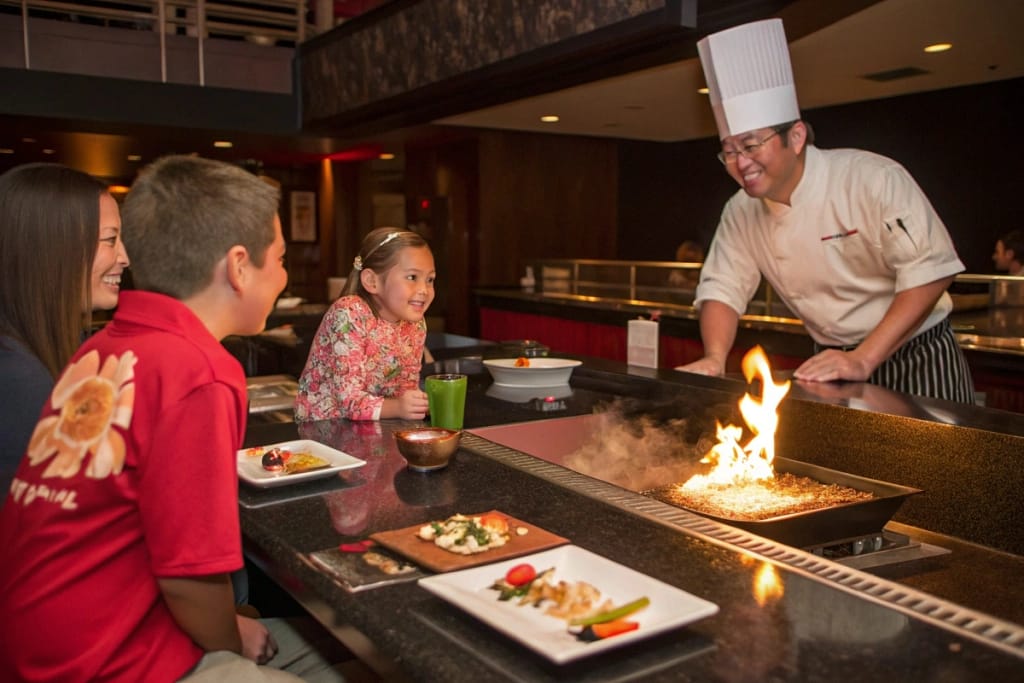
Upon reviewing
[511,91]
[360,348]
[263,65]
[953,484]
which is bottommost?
[953,484]

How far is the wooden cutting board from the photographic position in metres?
1.15

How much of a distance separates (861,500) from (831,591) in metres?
0.51

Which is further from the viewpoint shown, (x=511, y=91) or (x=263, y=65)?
(x=263, y=65)

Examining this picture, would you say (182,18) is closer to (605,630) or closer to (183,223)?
(183,223)

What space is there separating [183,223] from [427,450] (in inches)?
24.2

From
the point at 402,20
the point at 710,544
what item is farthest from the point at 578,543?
the point at 402,20

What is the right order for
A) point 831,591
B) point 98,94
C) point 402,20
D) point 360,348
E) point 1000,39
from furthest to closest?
point 98,94, point 402,20, point 1000,39, point 360,348, point 831,591

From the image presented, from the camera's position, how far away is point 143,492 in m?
1.11

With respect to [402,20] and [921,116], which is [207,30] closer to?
[402,20]

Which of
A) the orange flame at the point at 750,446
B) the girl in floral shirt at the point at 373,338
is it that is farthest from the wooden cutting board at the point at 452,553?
the girl in floral shirt at the point at 373,338

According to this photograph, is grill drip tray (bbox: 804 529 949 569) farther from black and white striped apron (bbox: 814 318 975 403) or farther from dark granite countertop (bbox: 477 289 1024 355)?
dark granite countertop (bbox: 477 289 1024 355)

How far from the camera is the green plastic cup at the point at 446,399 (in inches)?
78.8

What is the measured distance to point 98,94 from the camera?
24.6 feet

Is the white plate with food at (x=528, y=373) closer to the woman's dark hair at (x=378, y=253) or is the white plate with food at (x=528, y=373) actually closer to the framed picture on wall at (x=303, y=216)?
the woman's dark hair at (x=378, y=253)
